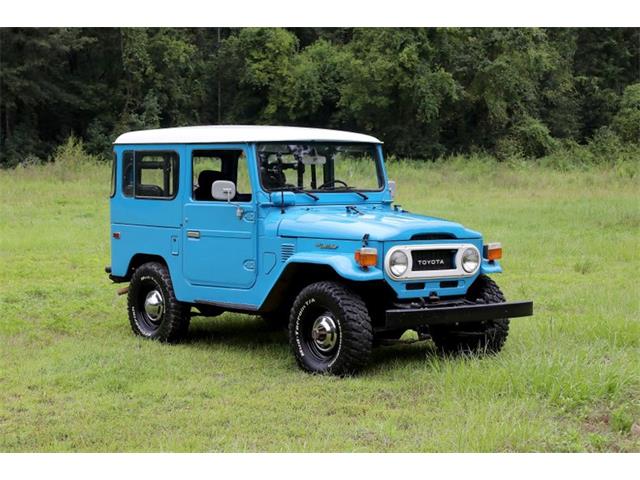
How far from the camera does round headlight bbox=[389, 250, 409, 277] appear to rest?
784cm

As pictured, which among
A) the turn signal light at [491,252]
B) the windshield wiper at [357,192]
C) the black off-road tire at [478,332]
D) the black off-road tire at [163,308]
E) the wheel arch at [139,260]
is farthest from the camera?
the wheel arch at [139,260]

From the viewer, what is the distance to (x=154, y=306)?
31.7 feet

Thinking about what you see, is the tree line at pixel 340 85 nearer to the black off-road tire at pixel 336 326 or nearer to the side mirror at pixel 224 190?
the side mirror at pixel 224 190

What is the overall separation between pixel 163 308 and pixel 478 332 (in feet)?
10.2

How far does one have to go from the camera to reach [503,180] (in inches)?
1110

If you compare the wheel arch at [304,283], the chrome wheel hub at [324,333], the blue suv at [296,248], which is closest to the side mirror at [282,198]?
the blue suv at [296,248]

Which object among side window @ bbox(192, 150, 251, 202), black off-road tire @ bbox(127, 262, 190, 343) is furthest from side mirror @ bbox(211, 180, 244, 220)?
black off-road tire @ bbox(127, 262, 190, 343)

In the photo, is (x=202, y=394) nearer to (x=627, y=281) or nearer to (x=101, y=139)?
(x=627, y=281)

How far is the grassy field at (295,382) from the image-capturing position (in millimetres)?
6281

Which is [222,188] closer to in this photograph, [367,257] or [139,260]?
[367,257]

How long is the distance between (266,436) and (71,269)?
827cm

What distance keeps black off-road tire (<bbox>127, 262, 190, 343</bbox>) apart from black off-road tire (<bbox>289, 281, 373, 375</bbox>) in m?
1.62

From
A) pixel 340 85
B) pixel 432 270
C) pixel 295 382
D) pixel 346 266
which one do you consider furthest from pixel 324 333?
pixel 340 85

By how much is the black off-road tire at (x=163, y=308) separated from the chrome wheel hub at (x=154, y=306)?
0.01 m
